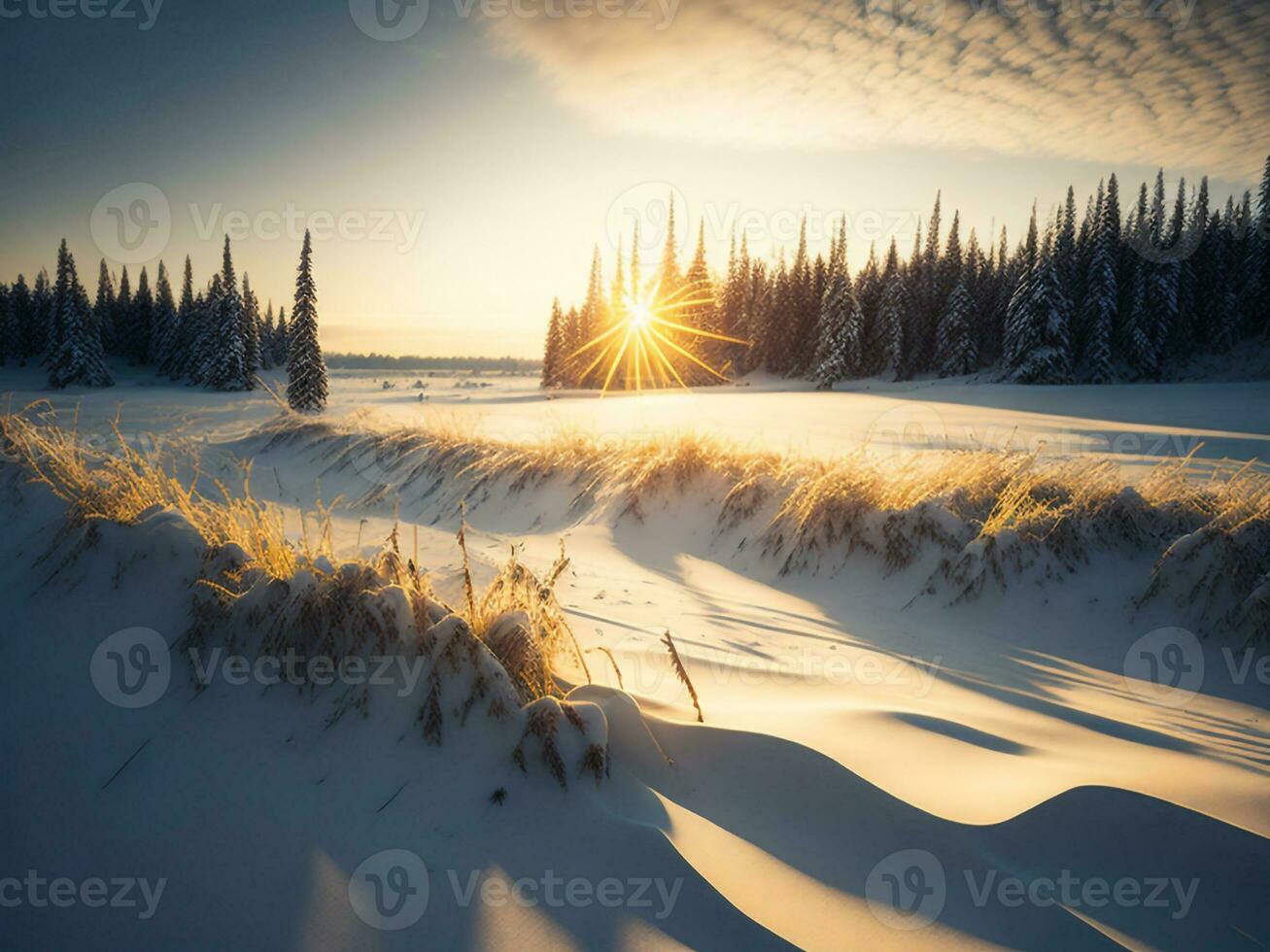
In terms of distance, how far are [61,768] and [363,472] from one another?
9.27 metres

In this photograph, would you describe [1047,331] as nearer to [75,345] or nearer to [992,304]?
[992,304]

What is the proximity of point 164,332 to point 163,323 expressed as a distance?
A: 3.57 feet

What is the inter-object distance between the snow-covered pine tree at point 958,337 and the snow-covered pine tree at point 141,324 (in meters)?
74.1

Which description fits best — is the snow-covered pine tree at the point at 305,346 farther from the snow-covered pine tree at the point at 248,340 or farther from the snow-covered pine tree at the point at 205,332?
the snow-covered pine tree at the point at 205,332

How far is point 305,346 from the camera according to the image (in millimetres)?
31109

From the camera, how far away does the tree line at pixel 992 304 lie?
3697 centimetres

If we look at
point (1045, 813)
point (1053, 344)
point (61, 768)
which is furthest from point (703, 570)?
point (1053, 344)

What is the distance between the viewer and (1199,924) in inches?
67.0

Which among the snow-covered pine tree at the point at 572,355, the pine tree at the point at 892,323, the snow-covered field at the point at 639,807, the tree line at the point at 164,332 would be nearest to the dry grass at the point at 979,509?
the snow-covered field at the point at 639,807

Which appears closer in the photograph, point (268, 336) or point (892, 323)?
point (892, 323)

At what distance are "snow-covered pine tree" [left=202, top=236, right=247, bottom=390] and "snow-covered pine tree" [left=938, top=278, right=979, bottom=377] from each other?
51.2 metres

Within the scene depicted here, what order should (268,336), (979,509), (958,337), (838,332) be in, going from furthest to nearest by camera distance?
(268,336) < (958,337) < (838,332) < (979,509)

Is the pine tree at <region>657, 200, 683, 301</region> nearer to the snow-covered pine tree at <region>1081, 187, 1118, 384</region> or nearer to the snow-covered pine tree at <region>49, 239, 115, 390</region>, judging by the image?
the snow-covered pine tree at <region>1081, 187, 1118, 384</region>

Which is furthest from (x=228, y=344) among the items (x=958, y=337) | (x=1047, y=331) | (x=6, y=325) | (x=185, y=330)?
(x=1047, y=331)
